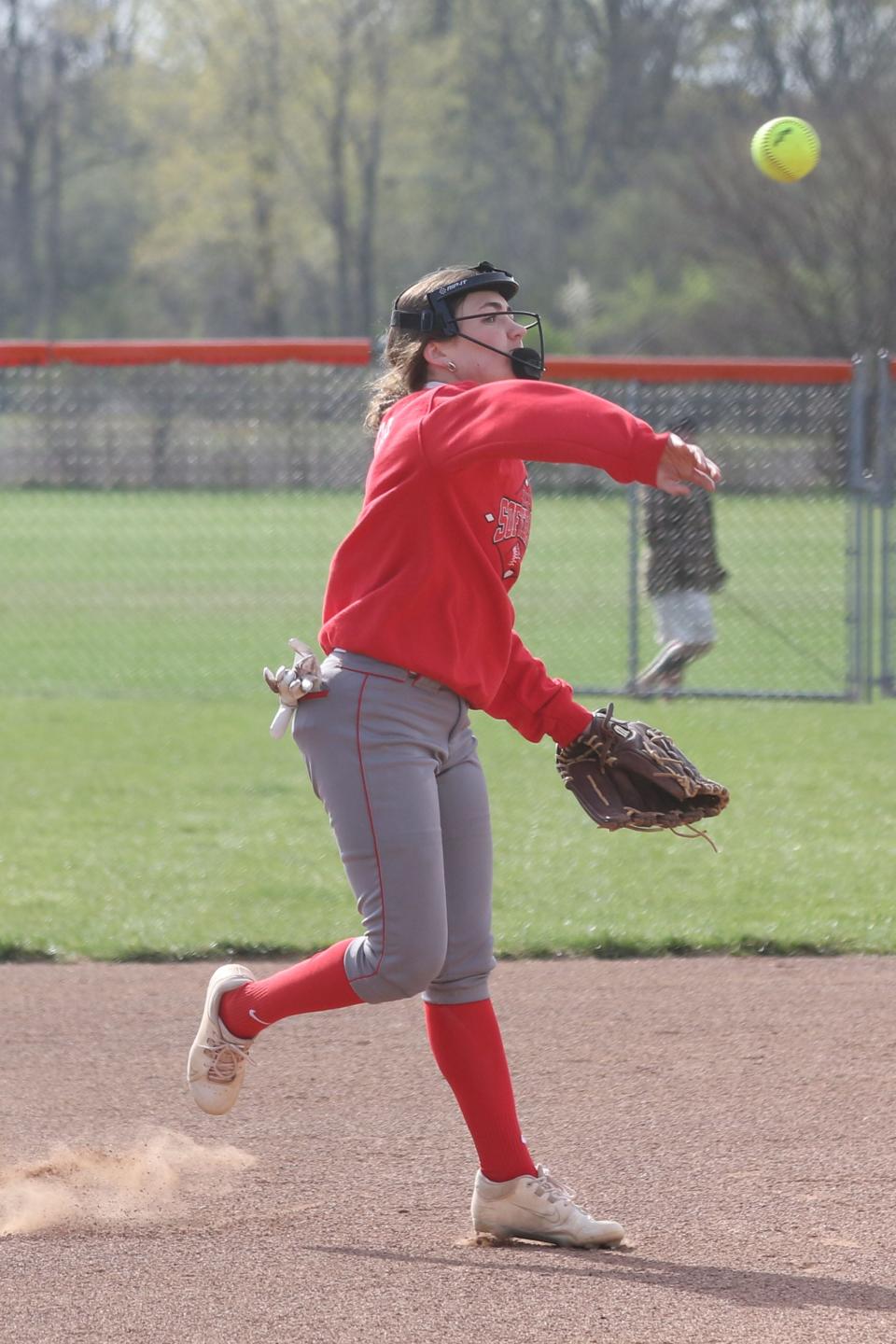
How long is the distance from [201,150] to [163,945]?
41304 millimetres

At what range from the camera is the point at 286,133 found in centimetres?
4322

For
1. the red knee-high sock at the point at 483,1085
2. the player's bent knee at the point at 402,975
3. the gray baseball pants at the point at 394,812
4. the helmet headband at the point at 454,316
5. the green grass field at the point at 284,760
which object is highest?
the helmet headband at the point at 454,316

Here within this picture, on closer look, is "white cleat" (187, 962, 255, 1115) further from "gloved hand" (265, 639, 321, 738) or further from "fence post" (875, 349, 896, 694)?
"fence post" (875, 349, 896, 694)

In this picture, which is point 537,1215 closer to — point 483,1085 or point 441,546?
point 483,1085

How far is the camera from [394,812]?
119 inches

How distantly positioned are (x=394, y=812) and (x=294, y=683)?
30cm

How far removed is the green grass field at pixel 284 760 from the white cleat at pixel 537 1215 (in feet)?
7.37

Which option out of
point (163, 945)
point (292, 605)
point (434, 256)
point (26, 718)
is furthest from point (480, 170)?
point (163, 945)

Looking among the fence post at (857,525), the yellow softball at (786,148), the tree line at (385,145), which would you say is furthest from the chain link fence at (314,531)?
the tree line at (385,145)

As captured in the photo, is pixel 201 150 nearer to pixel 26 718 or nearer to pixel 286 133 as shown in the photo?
pixel 286 133

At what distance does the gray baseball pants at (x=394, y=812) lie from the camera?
3.02 meters

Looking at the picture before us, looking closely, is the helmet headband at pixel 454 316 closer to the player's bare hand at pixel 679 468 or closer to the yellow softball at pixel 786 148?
the player's bare hand at pixel 679 468

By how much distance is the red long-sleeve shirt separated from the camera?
2871mm

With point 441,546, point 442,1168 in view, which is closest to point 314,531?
point 442,1168
